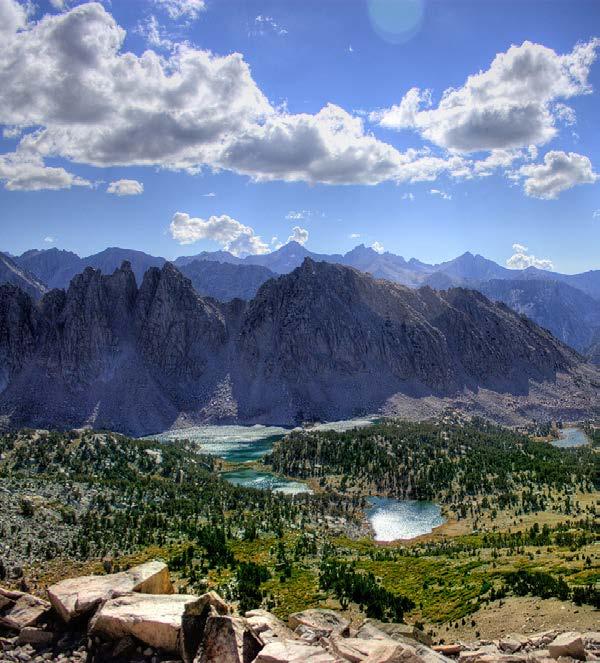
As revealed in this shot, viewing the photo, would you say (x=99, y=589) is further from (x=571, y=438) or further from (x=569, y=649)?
(x=571, y=438)

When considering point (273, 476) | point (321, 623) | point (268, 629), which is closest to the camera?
point (268, 629)

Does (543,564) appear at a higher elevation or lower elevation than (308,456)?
higher

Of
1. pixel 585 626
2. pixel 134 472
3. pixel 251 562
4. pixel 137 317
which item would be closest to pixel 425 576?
pixel 251 562

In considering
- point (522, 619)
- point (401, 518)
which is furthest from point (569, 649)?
point (401, 518)

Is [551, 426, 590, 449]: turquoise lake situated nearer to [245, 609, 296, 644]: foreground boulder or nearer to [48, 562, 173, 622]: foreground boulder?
[245, 609, 296, 644]: foreground boulder

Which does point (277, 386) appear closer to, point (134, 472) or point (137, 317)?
point (137, 317)

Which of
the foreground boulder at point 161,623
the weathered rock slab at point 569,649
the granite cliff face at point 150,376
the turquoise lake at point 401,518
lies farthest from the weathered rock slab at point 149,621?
the granite cliff face at point 150,376
